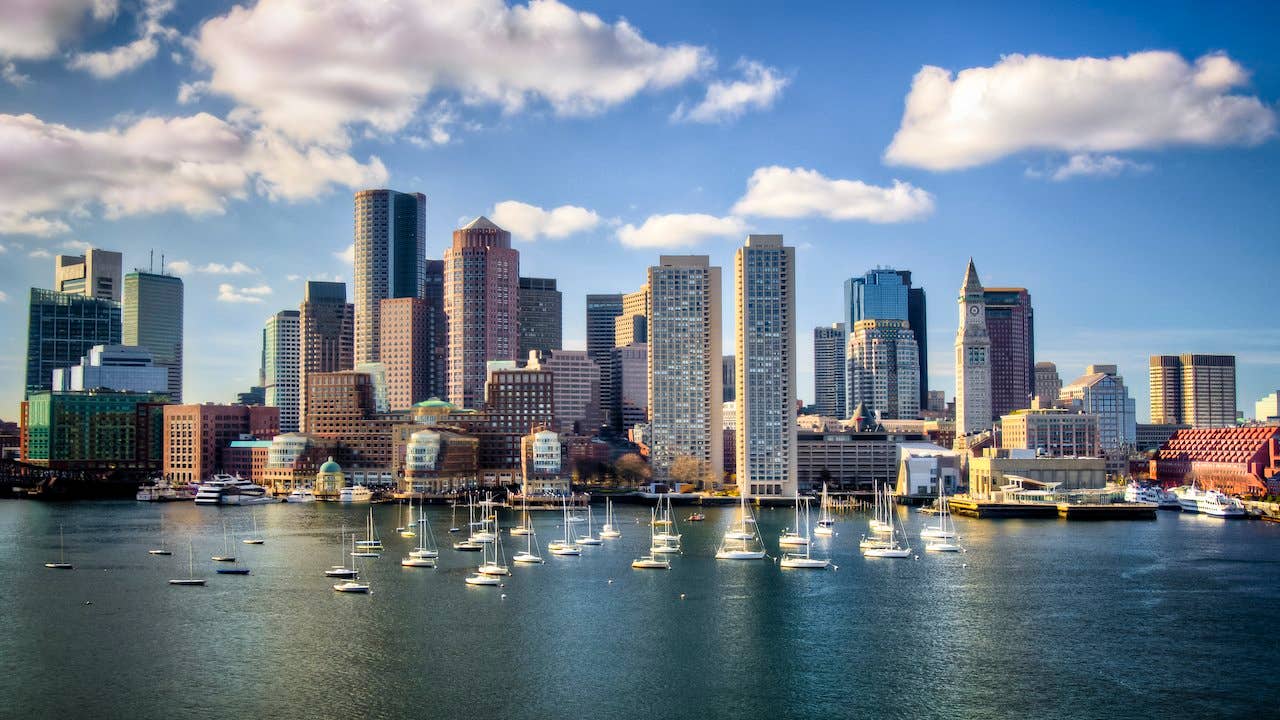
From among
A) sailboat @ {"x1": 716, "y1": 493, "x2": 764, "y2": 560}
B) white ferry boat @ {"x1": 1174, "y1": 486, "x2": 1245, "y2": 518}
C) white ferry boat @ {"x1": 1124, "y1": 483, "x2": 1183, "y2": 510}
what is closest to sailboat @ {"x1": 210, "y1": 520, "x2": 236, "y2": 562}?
sailboat @ {"x1": 716, "y1": 493, "x2": 764, "y2": 560}

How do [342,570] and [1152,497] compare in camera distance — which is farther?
[1152,497]

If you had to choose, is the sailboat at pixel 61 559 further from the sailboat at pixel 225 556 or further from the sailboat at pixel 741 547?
the sailboat at pixel 741 547

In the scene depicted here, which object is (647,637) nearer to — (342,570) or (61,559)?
(342,570)

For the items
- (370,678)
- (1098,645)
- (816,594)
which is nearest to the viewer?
(370,678)

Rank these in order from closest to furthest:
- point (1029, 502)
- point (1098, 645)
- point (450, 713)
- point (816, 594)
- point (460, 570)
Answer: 1. point (450, 713)
2. point (1098, 645)
3. point (816, 594)
4. point (460, 570)
5. point (1029, 502)

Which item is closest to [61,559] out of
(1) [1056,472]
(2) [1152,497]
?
(1) [1056,472]

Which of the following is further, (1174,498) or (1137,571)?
(1174,498)

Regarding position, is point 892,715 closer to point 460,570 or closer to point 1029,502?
point 460,570

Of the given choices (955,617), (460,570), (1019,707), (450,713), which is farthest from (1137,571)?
(450,713)
